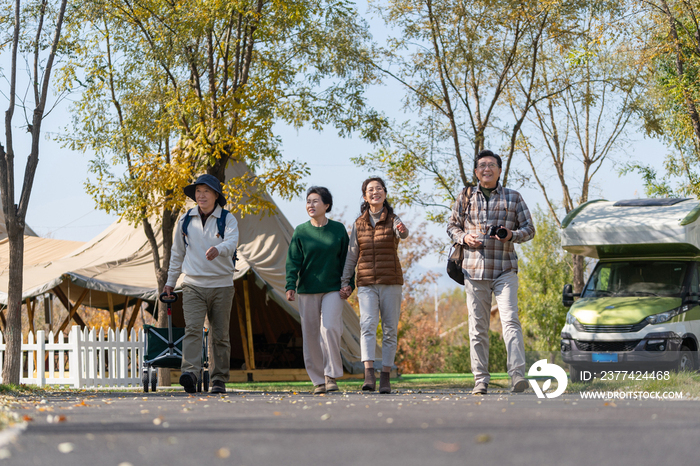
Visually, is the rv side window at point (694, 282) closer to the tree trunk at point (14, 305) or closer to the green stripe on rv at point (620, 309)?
the green stripe on rv at point (620, 309)

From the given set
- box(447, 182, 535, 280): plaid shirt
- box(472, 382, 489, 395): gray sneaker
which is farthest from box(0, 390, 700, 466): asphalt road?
box(447, 182, 535, 280): plaid shirt

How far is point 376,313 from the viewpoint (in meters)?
7.12

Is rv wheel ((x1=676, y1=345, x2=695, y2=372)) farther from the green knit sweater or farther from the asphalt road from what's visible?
the asphalt road

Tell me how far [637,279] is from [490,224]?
3.68 m

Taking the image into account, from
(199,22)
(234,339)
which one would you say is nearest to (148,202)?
(199,22)

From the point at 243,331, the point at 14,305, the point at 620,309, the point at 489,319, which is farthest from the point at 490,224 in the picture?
the point at 243,331

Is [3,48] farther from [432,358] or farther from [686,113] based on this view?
[432,358]

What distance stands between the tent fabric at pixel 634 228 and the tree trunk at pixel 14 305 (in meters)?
6.18

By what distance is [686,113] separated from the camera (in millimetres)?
14000

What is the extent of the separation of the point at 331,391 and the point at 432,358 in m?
24.7

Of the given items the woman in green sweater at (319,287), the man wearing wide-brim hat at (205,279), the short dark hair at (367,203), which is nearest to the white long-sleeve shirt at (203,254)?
the man wearing wide-brim hat at (205,279)

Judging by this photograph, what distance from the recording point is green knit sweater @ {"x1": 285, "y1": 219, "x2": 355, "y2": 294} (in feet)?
23.4

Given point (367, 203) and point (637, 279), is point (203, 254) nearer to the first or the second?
point (367, 203)

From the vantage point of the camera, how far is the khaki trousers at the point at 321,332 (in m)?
7.05
